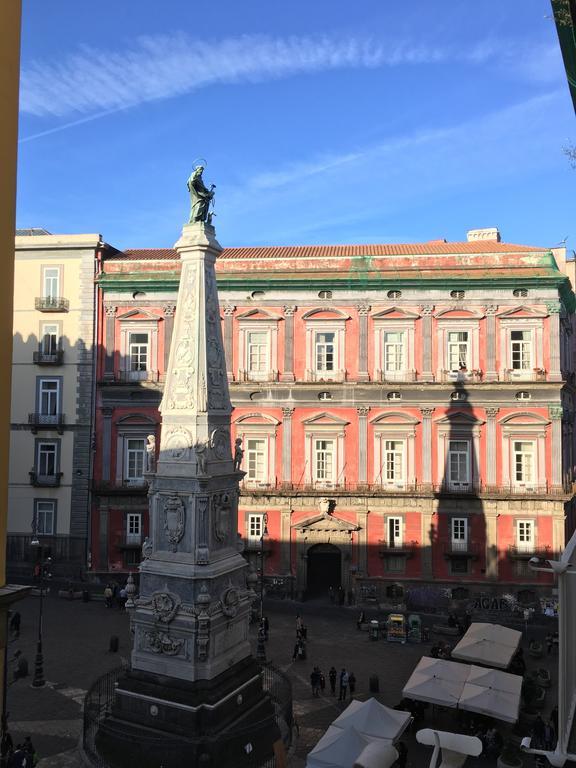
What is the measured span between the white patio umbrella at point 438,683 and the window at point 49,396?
22.4 meters

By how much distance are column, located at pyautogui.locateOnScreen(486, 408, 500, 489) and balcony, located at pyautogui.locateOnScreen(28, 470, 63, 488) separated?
68.7 ft

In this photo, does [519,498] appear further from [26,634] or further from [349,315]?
[26,634]

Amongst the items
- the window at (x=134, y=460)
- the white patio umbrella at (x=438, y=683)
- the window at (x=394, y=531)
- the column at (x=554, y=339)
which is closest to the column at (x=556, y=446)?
the column at (x=554, y=339)

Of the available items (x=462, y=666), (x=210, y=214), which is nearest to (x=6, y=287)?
(x=210, y=214)

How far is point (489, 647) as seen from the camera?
62.6 feet

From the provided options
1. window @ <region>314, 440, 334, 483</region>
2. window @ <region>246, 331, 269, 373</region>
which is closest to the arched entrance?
window @ <region>314, 440, 334, 483</region>

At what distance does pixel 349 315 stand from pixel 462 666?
17597 mm

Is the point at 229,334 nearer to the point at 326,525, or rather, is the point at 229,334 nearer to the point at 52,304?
the point at 52,304

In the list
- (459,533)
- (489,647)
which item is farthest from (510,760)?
(459,533)

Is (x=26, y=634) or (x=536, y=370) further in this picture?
(x=536, y=370)

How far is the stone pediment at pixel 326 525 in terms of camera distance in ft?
97.7

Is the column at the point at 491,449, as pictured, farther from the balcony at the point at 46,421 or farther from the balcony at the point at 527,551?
the balcony at the point at 46,421

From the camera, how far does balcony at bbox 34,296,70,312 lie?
31.9 metres

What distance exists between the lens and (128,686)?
14672mm
